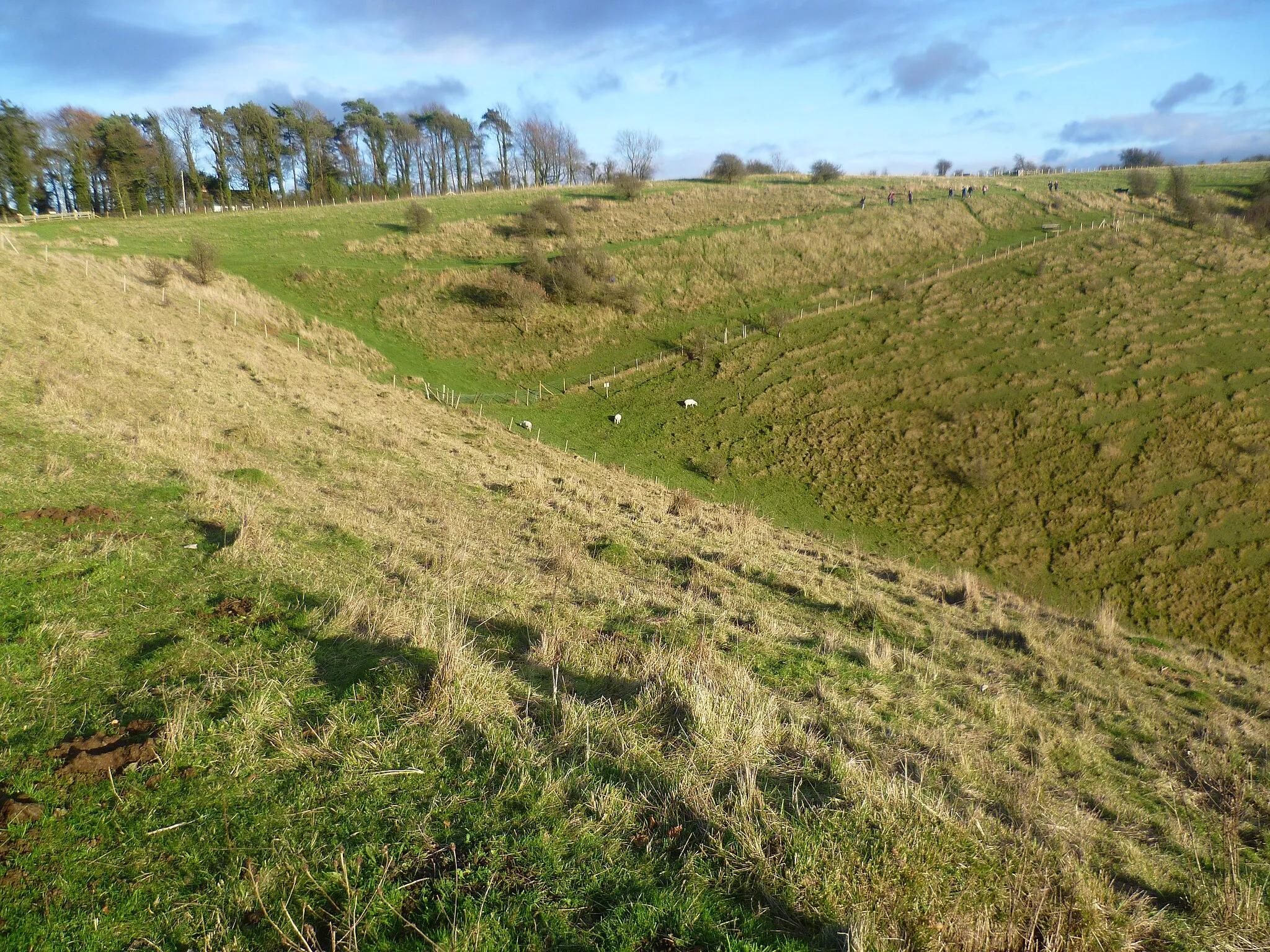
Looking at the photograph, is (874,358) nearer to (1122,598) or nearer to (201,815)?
(1122,598)

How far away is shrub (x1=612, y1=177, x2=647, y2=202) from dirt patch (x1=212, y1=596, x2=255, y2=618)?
6408 cm

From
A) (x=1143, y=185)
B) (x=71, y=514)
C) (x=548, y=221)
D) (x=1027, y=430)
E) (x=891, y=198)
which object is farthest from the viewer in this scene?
(x=891, y=198)

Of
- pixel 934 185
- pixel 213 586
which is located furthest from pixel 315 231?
pixel 934 185

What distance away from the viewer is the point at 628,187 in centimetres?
6344

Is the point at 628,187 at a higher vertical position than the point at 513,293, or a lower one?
higher

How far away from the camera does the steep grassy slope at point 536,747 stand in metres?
3.09

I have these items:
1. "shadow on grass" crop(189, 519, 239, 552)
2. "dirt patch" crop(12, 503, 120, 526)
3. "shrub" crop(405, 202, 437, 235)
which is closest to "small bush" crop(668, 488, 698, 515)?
"shadow on grass" crop(189, 519, 239, 552)

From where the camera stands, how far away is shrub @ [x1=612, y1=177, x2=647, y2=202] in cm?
6338

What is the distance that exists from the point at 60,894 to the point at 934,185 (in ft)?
289

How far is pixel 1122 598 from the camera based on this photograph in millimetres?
19594

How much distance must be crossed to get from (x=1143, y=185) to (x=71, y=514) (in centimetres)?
8229

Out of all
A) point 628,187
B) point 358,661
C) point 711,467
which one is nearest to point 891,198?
point 628,187

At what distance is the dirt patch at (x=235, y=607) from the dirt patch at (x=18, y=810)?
8.15 ft

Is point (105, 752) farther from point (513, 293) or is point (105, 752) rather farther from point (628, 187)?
point (628, 187)
